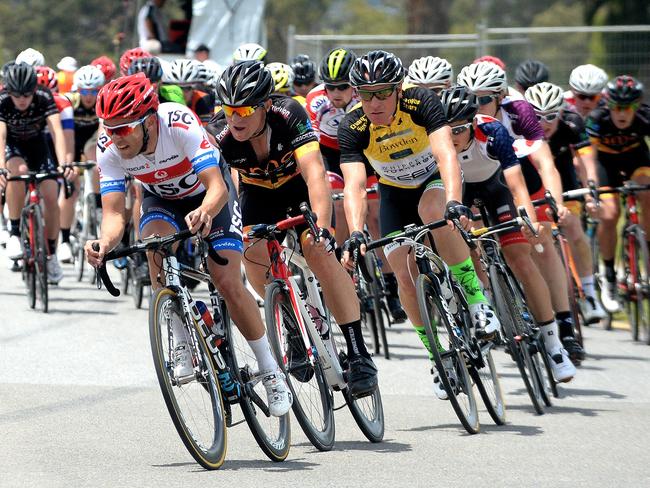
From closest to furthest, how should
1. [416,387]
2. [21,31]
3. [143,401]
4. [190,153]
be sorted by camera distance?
[190,153] → [143,401] → [416,387] → [21,31]

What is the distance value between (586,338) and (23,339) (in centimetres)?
510

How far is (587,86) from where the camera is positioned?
1305 centimetres

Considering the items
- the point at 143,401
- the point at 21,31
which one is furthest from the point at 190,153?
the point at 21,31

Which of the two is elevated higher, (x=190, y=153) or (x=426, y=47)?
(x=426, y=47)

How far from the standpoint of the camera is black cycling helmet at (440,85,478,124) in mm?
8711

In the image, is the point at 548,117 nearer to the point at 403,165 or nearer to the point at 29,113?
the point at 403,165

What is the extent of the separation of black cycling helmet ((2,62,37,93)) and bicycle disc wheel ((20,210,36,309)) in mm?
1147

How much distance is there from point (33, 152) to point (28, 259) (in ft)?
4.50

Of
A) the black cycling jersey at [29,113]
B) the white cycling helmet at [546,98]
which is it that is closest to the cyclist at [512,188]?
the white cycling helmet at [546,98]

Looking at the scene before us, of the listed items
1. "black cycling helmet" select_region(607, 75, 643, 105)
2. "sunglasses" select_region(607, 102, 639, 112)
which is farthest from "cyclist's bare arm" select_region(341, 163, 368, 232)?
"sunglasses" select_region(607, 102, 639, 112)

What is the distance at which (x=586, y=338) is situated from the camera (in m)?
12.5

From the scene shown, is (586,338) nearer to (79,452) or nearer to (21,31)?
(79,452)

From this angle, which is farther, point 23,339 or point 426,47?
point 426,47

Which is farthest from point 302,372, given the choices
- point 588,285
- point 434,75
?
point 588,285
